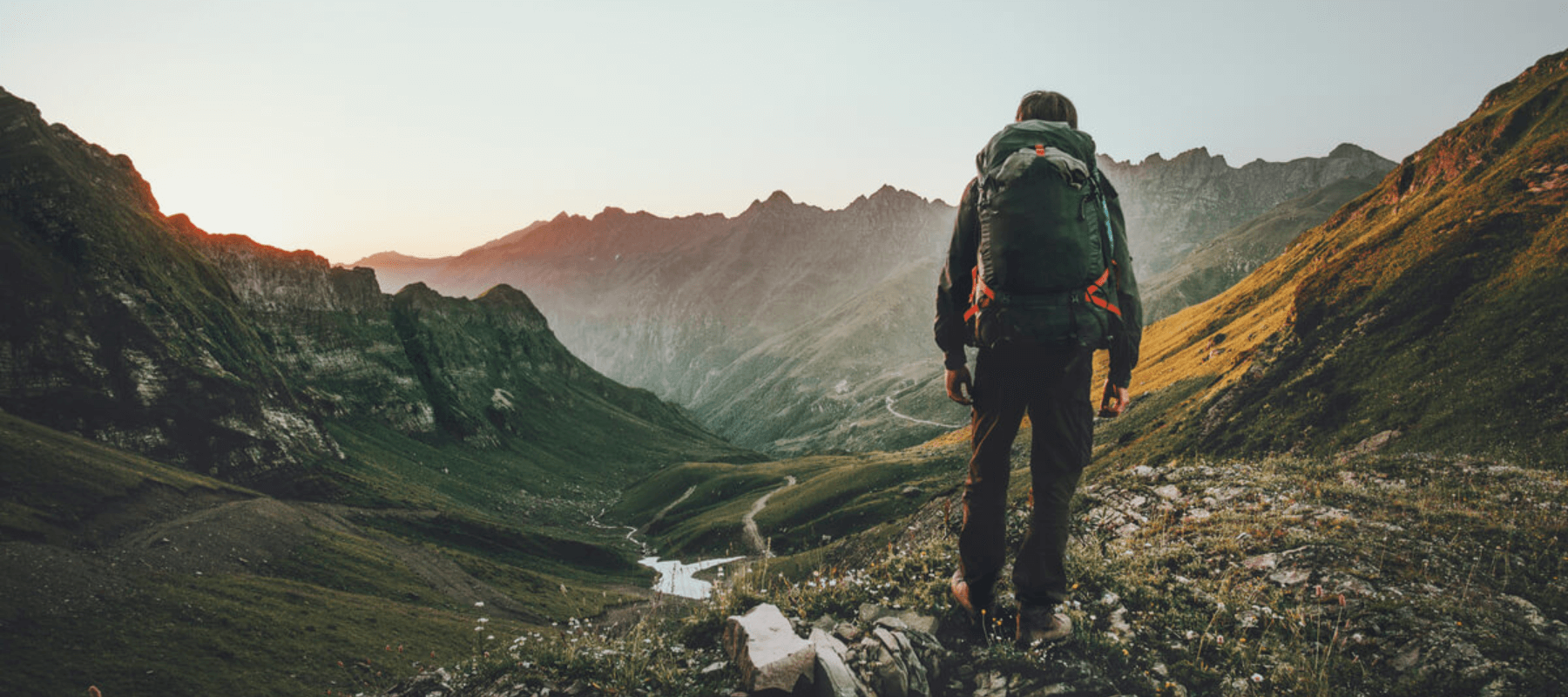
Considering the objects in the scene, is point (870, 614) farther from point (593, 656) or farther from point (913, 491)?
point (913, 491)

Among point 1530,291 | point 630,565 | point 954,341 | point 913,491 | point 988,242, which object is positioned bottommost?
point 630,565

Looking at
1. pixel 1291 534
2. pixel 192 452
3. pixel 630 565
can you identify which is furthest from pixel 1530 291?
pixel 192 452

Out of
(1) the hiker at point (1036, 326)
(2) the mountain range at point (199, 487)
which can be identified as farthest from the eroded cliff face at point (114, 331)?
(1) the hiker at point (1036, 326)

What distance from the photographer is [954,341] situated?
7.33 meters

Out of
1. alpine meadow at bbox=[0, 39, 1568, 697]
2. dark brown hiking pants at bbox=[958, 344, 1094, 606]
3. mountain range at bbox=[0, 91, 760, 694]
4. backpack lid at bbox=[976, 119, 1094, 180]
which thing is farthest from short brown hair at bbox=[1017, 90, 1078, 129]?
mountain range at bbox=[0, 91, 760, 694]

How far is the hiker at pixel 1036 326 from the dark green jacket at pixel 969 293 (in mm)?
15

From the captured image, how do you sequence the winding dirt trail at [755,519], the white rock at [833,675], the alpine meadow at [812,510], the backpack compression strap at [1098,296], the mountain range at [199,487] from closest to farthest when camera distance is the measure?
the white rock at [833,675]
the backpack compression strap at [1098,296]
the alpine meadow at [812,510]
the mountain range at [199,487]
the winding dirt trail at [755,519]

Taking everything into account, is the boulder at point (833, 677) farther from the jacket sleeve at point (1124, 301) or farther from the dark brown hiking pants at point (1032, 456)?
the jacket sleeve at point (1124, 301)

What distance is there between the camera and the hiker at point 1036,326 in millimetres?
6336

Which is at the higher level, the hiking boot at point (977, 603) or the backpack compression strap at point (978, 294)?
the backpack compression strap at point (978, 294)

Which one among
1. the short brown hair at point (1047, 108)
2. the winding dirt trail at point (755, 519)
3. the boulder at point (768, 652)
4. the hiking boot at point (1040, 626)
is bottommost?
the winding dirt trail at point (755, 519)

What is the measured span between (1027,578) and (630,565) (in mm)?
148246

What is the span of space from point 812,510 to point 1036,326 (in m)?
142

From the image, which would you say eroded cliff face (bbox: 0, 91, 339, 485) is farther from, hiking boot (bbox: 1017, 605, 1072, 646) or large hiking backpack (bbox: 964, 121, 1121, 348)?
large hiking backpack (bbox: 964, 121, 1121, 348)
